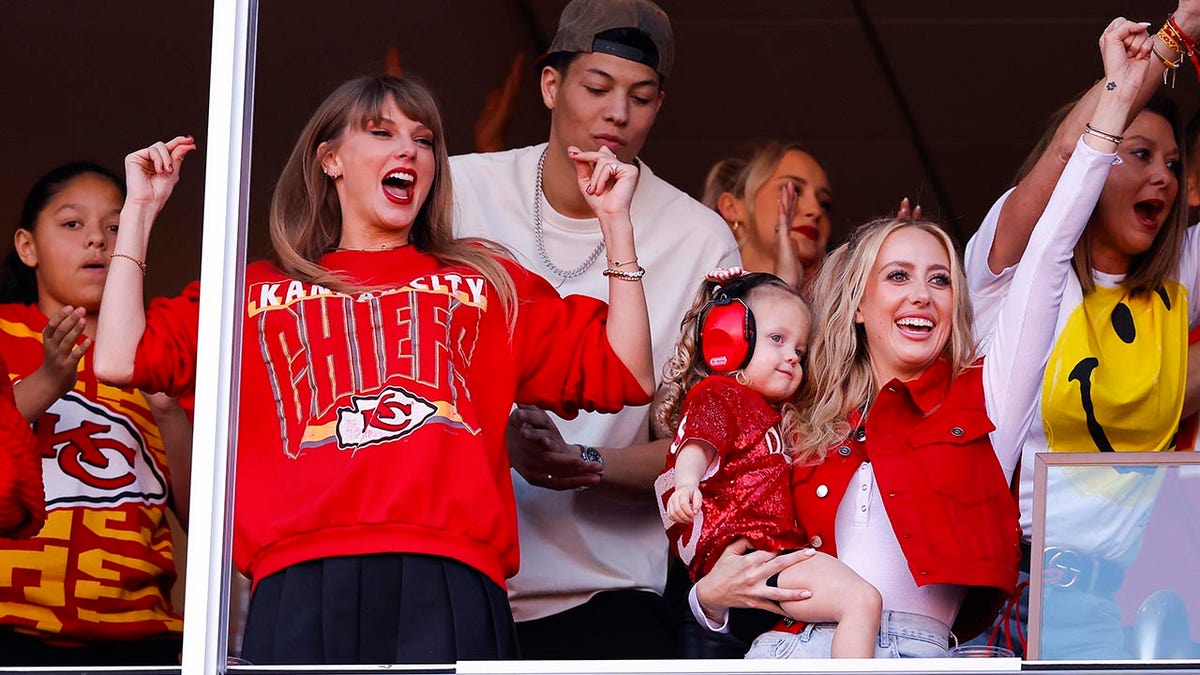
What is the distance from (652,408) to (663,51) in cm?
73

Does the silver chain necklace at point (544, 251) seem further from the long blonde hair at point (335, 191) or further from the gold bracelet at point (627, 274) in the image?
the gold bracelet at point (627, 274)

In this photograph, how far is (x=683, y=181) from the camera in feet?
18.2

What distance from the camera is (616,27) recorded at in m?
3.52

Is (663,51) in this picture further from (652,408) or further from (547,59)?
(652,408)

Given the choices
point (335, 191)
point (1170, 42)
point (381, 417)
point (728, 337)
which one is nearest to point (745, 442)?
point (728, 337)

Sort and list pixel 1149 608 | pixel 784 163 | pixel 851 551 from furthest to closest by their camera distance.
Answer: pixel 784 163
pixel 851 551
pixel 1149 608

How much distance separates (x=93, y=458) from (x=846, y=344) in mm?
1415

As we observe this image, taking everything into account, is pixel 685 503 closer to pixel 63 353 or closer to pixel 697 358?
pixel 697 358

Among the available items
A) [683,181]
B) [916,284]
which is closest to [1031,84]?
[683,181]

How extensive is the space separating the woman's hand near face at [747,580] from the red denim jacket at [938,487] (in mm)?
97

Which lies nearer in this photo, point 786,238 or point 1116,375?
point 1116,375

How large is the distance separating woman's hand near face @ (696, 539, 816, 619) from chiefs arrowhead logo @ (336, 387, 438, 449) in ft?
1.78

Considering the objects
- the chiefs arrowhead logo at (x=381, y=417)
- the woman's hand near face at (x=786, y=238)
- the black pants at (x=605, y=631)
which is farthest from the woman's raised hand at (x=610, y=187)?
the woman's hand near face at (x=786, y=238)

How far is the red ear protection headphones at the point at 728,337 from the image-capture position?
2986mm
